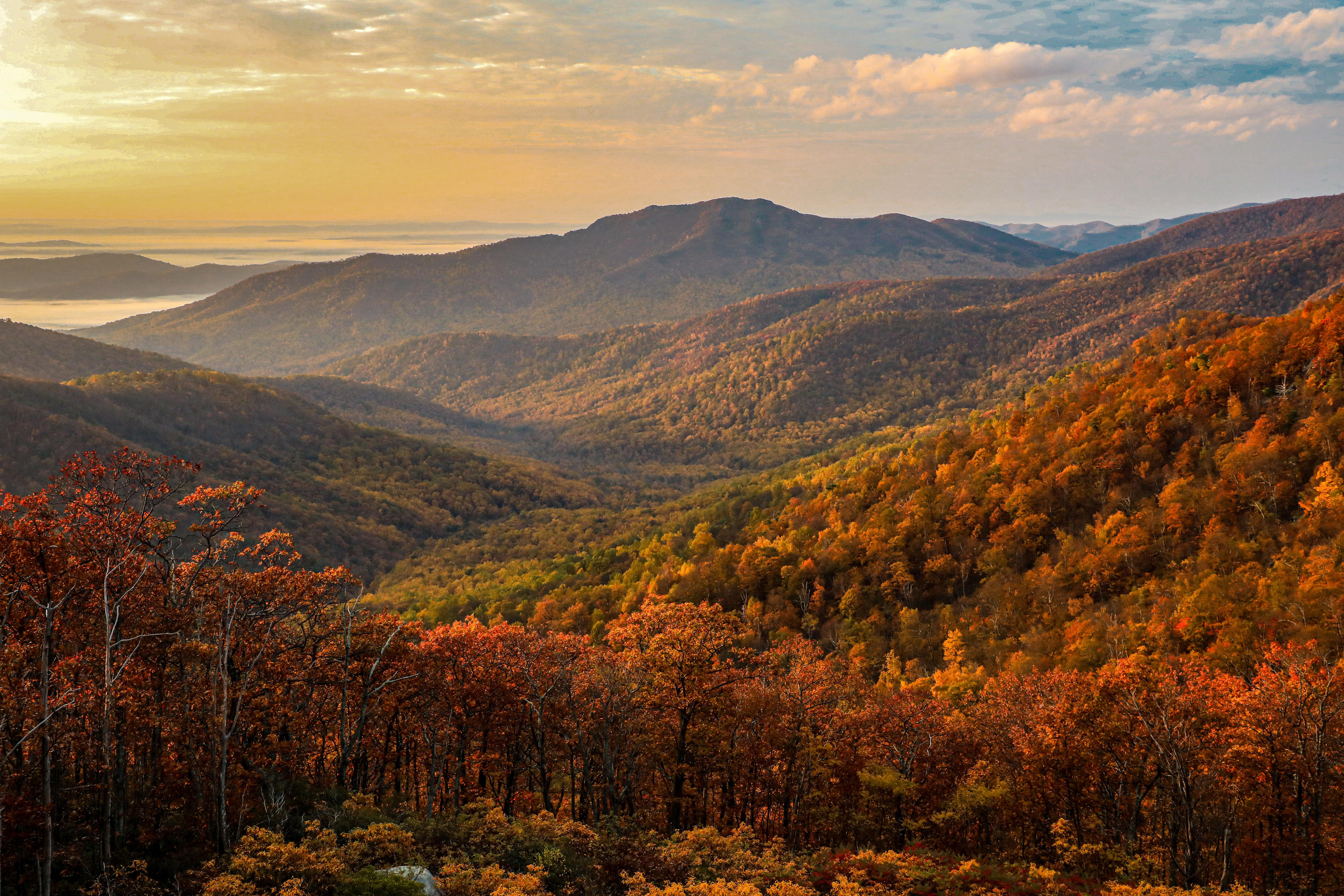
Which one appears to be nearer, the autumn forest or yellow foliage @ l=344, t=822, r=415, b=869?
the autumn forest

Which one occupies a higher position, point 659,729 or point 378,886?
point 378,886

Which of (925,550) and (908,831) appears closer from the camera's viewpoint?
(908,831)

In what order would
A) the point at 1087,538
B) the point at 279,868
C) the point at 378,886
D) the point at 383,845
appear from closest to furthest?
1. the point at 378,886
2. the point at 279,868
3. the point at 383,845
4. the point at 1087,538

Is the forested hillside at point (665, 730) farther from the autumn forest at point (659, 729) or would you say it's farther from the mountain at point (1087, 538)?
the mountain at point (1087, 538)

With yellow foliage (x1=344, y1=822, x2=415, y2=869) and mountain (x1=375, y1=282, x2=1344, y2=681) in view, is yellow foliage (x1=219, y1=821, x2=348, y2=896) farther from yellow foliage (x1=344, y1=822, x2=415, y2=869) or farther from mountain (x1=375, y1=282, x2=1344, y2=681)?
mountain (x1=375, y1=282, x2=1344, y2=681)

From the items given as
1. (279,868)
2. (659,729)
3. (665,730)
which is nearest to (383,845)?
(279,868)

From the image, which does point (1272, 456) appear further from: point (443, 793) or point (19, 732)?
point (19, 732)

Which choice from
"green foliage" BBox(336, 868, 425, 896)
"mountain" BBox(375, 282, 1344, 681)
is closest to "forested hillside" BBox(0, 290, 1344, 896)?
"green foliage" BBox(336, 868, 425, 896)

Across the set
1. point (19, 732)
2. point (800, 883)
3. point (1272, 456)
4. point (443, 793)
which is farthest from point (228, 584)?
point (1272, 456)

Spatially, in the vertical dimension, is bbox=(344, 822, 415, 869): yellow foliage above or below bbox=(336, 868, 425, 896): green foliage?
below

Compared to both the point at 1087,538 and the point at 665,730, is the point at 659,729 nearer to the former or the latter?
the point at 665,730

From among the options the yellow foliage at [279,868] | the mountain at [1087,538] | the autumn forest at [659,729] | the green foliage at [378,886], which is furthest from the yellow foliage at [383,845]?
the mountain at [1087,538]
